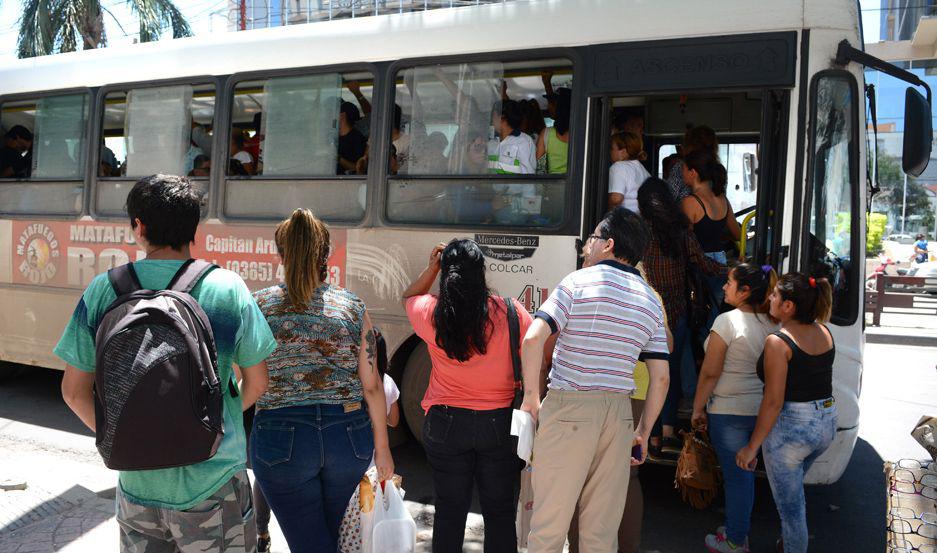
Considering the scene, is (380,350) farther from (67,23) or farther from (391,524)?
(67,23)

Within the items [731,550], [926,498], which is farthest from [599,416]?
[731,550]

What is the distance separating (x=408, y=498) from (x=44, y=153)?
5.01 m

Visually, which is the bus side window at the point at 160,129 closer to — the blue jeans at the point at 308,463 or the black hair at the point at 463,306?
the black hair at the point at 463,306

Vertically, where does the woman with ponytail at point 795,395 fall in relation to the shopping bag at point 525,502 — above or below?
above

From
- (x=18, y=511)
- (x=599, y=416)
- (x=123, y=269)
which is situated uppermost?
(x=123, y=269)

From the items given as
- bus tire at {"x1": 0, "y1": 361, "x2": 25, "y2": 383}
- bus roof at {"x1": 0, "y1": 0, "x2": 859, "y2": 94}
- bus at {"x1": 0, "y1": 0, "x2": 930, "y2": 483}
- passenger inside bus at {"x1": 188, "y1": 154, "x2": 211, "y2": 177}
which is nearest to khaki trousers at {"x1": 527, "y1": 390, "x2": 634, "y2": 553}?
bus at {"x1": 0, "y1": 0, "x2": 930, "y2": 483}

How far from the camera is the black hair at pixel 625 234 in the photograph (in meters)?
3.43

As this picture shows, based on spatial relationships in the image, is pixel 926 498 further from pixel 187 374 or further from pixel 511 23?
pixel 511 23

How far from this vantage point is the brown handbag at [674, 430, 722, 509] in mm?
4562

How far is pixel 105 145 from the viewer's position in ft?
23.3

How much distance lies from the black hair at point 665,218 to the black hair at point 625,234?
154cm

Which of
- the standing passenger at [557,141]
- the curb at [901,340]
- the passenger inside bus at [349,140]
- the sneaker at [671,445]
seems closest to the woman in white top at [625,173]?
the standing passenger at [557,141]

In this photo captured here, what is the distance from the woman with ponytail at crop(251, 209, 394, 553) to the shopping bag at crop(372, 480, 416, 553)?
0.30 m

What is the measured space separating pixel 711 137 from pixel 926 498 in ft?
10.4
